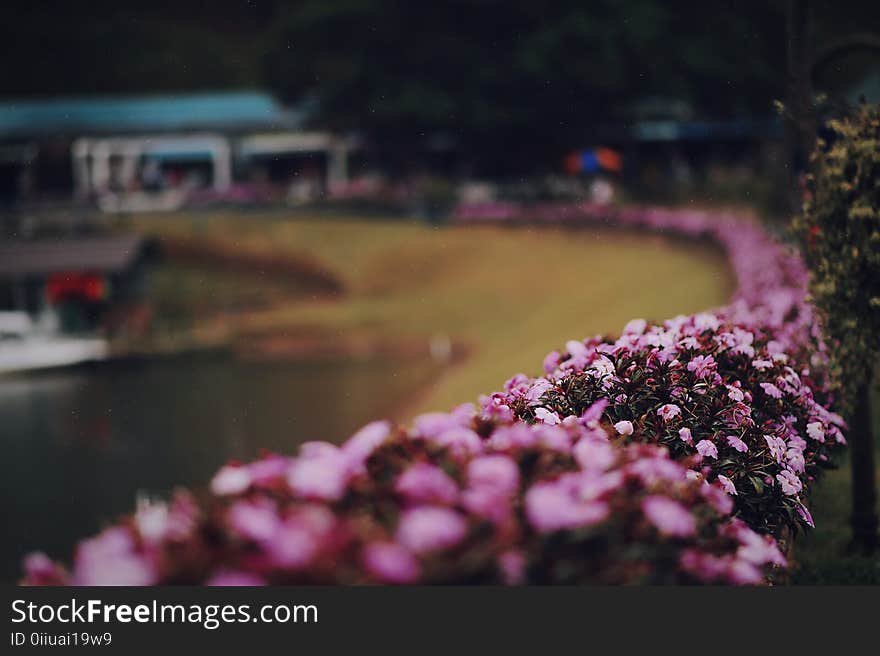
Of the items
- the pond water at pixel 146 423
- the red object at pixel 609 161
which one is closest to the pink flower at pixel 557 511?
the pond water at pixel 146 423

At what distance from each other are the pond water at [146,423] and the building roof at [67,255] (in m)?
4.54

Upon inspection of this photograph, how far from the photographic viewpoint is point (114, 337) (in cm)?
2142

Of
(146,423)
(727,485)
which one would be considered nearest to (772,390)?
(727,485)

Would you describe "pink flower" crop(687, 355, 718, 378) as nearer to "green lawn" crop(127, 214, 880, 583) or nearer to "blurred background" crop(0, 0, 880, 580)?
"blurred background" crop(0, 0, 880, 580)

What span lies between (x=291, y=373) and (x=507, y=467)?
1690 cm

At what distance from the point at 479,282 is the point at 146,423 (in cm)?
1016

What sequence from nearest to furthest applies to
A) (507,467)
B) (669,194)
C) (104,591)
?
1. (507,467)
2. (104,591)
3. (669,194)

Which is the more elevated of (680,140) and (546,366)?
(680,140)

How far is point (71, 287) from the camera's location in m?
22.8

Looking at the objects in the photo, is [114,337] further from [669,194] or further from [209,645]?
[209,645]

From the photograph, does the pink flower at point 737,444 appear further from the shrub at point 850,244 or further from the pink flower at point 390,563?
the pink flower at point 390,563

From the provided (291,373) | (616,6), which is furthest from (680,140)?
(291,373)

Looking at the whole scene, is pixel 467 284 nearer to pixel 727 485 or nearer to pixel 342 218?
pixel 342 218

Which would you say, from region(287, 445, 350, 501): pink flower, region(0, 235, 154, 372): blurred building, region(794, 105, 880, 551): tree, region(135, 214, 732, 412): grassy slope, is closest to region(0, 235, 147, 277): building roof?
region(0, 235, 154, 372): blurred building
